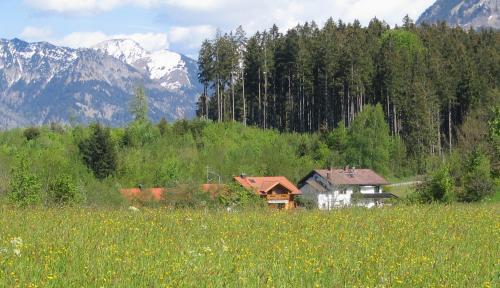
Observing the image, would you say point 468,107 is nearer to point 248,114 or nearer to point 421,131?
point 421,131

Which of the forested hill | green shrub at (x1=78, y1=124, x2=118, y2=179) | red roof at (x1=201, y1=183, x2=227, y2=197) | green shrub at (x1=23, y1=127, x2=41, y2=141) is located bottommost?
red roof at (x1=201, y1=183, x2=227, y2=197)

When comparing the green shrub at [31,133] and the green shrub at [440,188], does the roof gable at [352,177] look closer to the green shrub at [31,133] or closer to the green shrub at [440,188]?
the green shrub at [440,188]

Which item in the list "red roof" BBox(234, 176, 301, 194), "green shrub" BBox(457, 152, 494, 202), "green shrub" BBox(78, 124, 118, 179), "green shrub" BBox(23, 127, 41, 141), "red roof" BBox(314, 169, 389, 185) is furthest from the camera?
"red roof" BBox(314, 169, 389, 185)

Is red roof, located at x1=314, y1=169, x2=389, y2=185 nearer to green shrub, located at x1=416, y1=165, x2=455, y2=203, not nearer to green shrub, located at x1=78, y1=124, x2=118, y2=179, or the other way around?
green shrub, located at x1=78, y1=124, x2=118, y2=179

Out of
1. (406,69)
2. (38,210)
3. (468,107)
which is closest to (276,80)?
(406,69)

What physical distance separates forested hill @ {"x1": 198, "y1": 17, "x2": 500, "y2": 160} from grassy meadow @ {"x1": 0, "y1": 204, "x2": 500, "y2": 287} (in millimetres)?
64631

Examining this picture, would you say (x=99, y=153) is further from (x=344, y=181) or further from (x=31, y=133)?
(x=344, y=181)

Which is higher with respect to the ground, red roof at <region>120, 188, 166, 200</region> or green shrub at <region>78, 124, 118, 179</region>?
green shrub at <region>78, 124, 118, 179</region>

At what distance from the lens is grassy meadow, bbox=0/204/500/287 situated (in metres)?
9.23

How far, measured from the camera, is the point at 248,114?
325ft

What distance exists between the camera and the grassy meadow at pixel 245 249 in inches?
363

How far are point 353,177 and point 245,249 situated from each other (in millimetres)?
58463

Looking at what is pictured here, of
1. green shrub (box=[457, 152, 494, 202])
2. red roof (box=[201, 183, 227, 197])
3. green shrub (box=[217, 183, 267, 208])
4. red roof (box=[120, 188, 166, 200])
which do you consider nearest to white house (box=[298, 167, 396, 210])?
green shrub (box=[457, 152, 494, 202])

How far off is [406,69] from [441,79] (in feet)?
14.3
